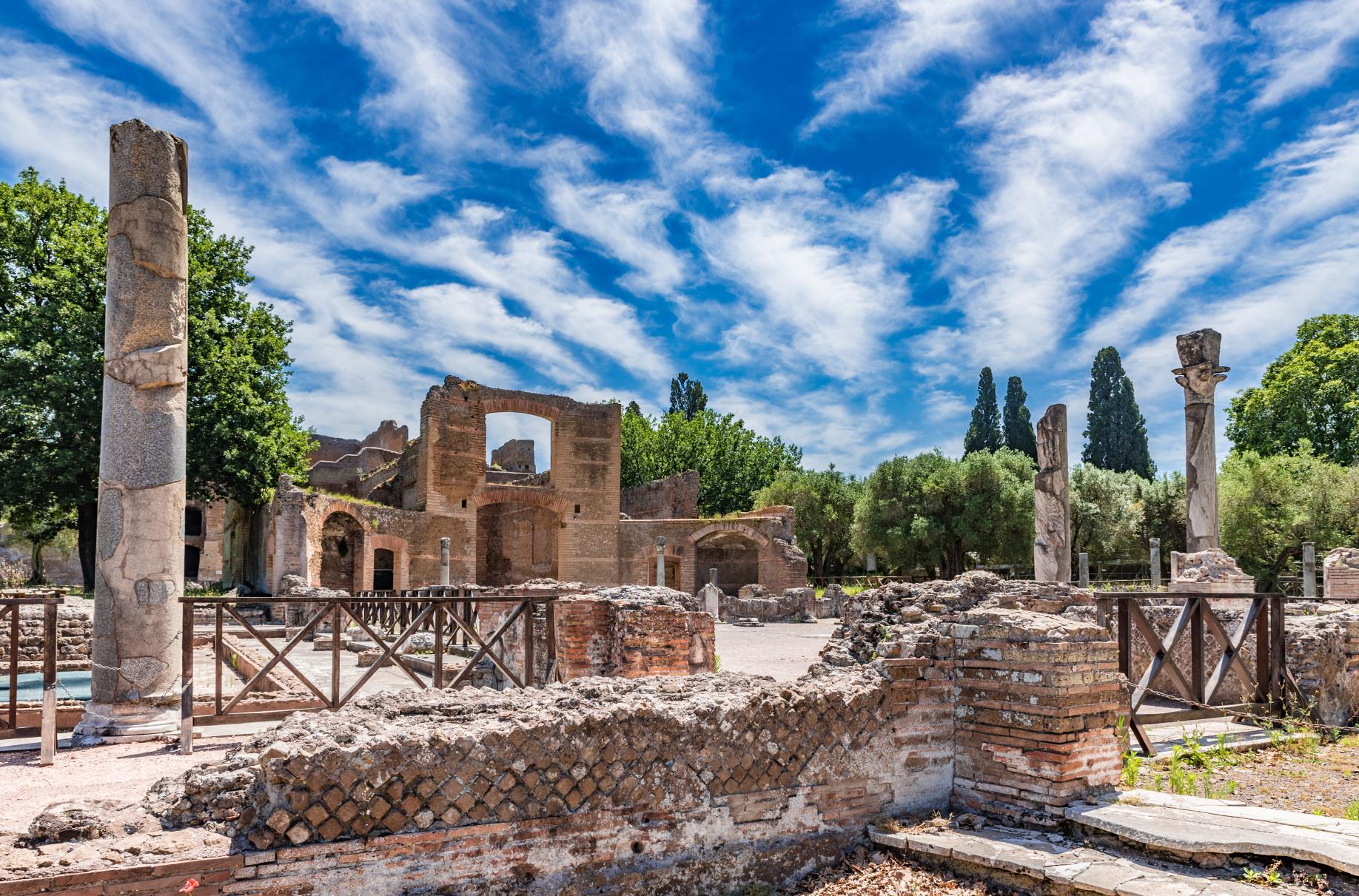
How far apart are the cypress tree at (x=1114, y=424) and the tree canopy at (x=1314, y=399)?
11.6 meters

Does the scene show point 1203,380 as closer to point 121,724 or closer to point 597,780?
point 597,780

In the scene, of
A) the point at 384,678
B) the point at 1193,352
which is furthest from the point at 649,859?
the point at 1193,352

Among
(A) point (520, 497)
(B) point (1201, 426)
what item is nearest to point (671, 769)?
(B) point (1201, 426)

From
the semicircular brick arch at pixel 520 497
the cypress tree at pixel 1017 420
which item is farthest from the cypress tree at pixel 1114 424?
the semicircular brick arch at pixel 520 497

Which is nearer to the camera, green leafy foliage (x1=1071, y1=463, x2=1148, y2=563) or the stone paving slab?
the stone paving slab

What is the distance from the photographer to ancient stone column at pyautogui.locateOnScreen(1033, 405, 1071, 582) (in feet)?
52.4

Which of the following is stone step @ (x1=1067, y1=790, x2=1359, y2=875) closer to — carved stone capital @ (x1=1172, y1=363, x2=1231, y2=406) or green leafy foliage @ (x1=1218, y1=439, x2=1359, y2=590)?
→ carved stone capital @ (x1=1172, y1=363, x2=1231, y2=406)

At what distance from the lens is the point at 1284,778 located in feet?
21.2

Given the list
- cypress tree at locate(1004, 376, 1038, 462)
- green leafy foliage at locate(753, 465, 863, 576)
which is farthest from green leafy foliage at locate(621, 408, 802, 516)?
cypress tree at locate(1004, 376, 1038, 462)

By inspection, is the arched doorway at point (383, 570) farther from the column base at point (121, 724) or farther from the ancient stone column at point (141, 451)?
→ the column base at point (121, 724)

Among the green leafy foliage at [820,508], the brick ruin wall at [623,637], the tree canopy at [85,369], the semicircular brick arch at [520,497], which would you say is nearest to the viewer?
the brick ruin wall at [623,637]

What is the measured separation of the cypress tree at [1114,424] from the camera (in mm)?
50031

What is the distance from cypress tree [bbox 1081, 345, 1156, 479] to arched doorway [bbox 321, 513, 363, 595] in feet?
134

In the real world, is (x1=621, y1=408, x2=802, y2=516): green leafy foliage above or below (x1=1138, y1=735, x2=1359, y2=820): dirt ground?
above
